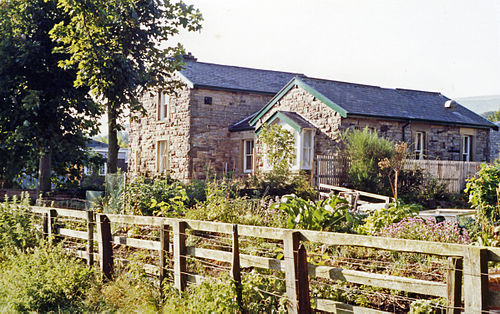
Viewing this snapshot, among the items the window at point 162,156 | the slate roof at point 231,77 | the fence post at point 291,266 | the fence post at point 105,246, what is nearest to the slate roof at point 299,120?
the slate roof at point 231,77

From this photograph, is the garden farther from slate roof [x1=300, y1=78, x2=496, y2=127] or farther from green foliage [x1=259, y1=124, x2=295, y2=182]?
slate roof [x1=300, y1=78, x2=496, y2=127]

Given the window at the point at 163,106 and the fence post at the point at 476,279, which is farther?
the window at the point at 163,106

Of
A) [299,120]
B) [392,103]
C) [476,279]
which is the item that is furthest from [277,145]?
[476,279]

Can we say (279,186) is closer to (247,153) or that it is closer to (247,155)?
(247,155)

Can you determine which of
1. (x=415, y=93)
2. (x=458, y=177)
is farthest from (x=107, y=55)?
(x=415, y=93)

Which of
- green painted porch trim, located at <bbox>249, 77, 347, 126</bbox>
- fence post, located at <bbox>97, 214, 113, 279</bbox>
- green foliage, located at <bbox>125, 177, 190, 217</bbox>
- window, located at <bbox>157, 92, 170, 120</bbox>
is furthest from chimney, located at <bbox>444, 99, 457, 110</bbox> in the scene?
fence post, located at <bbox>97, 214, 113, 279</bbox>

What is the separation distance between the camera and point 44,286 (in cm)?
802

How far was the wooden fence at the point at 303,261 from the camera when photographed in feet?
14.2

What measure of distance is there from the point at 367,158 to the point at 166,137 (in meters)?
12.6

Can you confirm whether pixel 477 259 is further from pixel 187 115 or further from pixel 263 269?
pixel 187 115

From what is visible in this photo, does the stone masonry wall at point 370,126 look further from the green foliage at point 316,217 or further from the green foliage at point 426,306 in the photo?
the green foliage at point 426,306

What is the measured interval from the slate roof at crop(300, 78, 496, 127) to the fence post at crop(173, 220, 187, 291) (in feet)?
50.9

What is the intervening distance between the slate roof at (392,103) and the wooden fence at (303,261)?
48.2 ft

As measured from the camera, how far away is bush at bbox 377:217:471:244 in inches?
293
